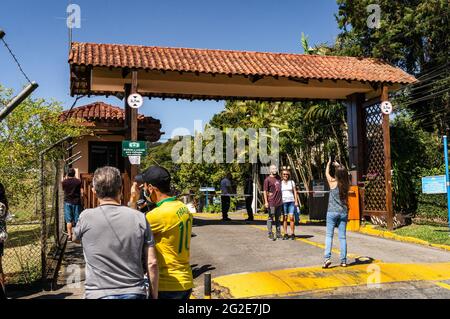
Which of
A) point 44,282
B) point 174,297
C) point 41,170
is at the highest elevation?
point 41,170

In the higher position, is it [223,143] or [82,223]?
[223,143]

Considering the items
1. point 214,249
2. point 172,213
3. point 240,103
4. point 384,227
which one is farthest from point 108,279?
point 240,103

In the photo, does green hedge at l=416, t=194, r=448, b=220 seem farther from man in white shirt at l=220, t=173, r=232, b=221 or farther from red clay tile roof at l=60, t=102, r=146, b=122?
red clay tile roof at l=60, t=102, r=146, b=122

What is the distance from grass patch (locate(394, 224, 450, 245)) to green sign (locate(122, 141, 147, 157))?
7.25 m

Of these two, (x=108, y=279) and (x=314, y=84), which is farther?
(x=314, y=84)

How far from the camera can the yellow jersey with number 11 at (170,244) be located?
353cm

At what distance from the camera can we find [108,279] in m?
3.13

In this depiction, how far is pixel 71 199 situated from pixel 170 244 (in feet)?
26.1

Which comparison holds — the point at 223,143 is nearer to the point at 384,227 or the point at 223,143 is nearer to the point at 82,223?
the point at 384,227

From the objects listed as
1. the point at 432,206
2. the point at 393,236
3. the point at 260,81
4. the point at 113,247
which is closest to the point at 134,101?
the point at 260,81

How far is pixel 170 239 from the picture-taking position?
3574 mm

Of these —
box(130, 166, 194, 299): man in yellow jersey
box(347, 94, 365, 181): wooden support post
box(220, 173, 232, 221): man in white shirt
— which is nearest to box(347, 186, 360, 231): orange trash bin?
box(347, 94, 365, 181): wooden support post

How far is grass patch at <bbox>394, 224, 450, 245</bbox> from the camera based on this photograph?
36.7 feet

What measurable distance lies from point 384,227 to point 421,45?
33.7 ft
